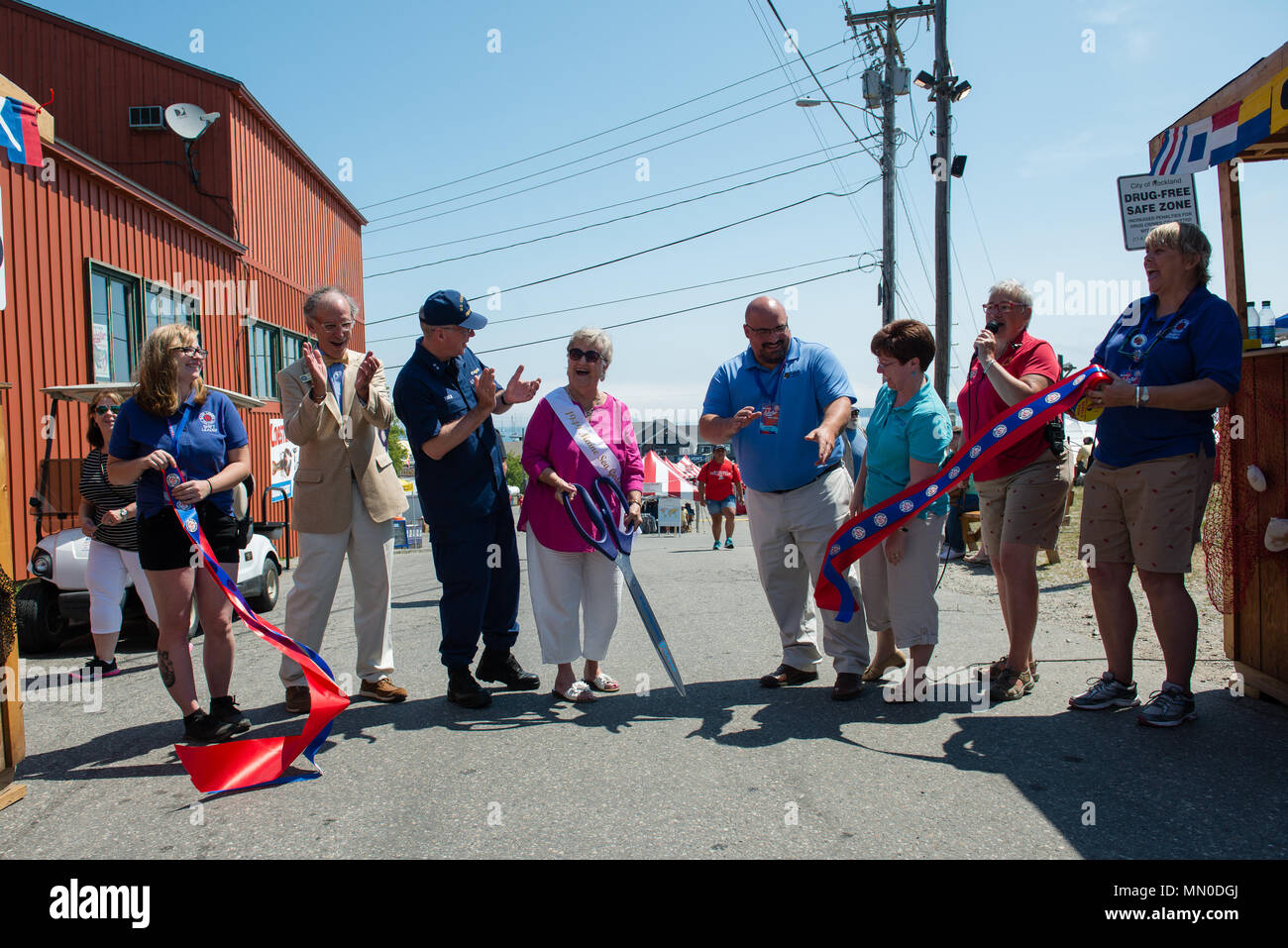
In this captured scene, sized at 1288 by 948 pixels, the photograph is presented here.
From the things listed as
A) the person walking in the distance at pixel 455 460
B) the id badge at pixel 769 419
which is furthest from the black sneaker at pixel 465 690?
the id badge at pixel 769 419

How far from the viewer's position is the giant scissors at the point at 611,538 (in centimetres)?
469

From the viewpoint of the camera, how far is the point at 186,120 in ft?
57.0

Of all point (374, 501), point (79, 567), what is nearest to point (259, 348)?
point (79, 567)

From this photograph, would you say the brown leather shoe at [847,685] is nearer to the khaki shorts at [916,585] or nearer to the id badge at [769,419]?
the khaki shorts at [916,585]

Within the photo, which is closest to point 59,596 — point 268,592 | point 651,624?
point 268,592

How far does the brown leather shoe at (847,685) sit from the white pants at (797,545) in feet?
0.95

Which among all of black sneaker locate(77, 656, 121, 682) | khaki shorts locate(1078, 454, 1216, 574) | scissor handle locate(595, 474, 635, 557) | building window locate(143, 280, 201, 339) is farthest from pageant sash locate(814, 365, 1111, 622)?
building window locate(143, 280, 201, 339)

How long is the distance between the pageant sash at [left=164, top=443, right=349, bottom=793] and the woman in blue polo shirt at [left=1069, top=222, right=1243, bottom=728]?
11.4 feet

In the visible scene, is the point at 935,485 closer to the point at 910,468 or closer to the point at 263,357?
the point at 910,468

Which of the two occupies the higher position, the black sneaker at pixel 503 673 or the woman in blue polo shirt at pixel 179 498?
the woman in blue polo shirt at pixel 179 498

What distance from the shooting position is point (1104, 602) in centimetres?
421

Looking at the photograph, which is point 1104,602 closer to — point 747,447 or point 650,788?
point 747,447

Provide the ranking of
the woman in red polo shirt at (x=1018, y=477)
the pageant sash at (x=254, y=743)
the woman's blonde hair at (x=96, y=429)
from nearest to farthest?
the pageant sash at (x=254, y=743)
the woman in red polo shirt at (x=1018, y=477)
the woman's blonde hair at (x=96, y=429)

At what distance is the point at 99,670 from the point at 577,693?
3674 mm
